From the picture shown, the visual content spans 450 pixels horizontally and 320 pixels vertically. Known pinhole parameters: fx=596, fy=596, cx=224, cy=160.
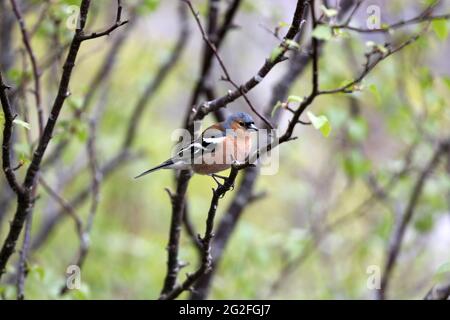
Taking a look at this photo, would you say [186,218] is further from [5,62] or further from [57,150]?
[5,62]

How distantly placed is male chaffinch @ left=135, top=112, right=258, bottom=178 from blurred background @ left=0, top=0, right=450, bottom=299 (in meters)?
0.99

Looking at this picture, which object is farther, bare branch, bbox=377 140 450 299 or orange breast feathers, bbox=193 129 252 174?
bare branch, bbox=377 140 450 299

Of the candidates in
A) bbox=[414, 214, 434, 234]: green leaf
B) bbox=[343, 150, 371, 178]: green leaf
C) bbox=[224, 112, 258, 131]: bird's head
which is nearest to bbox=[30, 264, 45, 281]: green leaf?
bbox=[224, 112, 258, 131]: bird's head

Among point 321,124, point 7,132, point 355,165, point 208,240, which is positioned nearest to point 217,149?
point 208,240

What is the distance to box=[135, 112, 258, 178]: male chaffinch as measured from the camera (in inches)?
127

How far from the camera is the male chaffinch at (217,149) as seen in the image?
Answer: 3.23 m

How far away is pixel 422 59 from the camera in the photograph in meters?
6.81

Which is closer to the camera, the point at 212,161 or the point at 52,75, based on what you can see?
the point at 212,161

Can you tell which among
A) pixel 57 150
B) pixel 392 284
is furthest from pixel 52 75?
pixel 392 284

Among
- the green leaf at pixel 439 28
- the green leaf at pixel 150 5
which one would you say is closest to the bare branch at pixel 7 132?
the green leaf at pixel 150 5

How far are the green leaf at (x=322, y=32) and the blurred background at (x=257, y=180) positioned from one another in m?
1.37

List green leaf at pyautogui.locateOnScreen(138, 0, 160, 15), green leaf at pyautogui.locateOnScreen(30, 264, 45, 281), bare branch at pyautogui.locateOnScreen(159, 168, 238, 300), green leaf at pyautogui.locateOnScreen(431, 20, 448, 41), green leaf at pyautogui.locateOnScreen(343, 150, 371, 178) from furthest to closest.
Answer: green leaf at pyautogui.locateOnScreen(343, 150, 371, 178) → green leaf at pyautogui.locateOnScreen(138, 0, 160, 15) → green leaf at pyautogui.locateOnScreen(431, 20, 448, 41) → green leaf at pyautogui.locateOnScreen(30, 264, 45, 281) → bare branch at pyautogui.locateOnScreen(159, 168, 238, 300)

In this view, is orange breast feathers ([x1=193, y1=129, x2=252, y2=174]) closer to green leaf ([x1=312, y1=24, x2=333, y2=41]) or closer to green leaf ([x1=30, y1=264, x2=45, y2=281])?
green leaf ([x1=312, y1=24, x2=333, y2=41])
